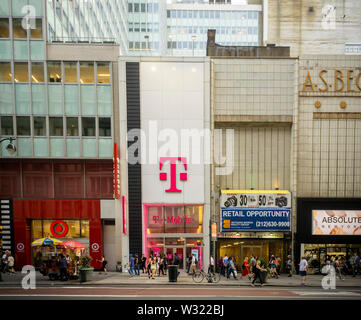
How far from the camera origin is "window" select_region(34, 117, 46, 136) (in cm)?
1881

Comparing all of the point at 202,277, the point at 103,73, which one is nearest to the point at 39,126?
the point at 103,73

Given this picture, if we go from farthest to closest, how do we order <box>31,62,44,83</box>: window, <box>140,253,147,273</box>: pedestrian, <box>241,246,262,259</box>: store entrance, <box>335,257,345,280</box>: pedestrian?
<box>241,246,262,259</box>: store entrance < <box>31,62,44,83</box>: window < <box>140,253,147,273</box>: pedestrian < <box>335,257,345,280</box>: pedestrian

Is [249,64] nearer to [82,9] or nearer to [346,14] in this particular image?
[346,14]

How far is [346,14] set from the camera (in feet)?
87.7

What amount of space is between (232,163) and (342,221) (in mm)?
9371

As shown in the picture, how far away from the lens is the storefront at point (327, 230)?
61.2 feet

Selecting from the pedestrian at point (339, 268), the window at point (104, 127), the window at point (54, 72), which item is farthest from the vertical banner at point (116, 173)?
the pedestrian at point (339, 268)

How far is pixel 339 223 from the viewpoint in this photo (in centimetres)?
1867

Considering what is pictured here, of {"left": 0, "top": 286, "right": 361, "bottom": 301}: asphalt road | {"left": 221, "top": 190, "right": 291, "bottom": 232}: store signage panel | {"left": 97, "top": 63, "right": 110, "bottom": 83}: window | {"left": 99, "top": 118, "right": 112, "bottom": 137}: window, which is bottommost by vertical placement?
{"left": 0, "top": 286, "right": 361, "bottom": 301}: asphalt road

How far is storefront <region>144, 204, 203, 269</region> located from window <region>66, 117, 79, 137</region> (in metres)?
8.00

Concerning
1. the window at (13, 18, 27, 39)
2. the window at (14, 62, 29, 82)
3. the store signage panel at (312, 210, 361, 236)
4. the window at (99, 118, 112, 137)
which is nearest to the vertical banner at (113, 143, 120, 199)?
the window at (99, 118, 112, 137)

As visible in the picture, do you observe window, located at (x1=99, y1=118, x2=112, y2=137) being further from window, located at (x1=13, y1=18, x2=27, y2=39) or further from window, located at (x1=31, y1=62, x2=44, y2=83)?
window, located at (x1=13, y1=18, x2=27, y2=39)

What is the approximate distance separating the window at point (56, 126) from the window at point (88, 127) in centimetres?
176
